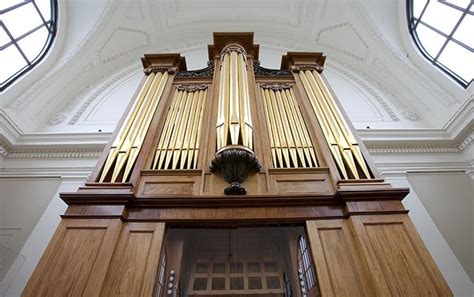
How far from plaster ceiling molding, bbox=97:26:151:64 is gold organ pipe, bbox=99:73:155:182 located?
2963 mm

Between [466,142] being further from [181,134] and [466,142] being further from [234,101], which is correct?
[181,134]

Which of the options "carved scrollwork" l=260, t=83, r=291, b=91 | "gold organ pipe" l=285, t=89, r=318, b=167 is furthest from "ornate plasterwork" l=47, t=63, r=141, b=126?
"gold organ pipe" l=285, t=89, r=318, b=167

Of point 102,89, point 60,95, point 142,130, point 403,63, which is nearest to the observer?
point 142,130

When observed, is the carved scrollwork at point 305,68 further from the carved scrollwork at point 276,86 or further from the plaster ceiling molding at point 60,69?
the plaster ceiling molding at point 60,69

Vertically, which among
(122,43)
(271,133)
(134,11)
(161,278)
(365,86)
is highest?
(134,11)

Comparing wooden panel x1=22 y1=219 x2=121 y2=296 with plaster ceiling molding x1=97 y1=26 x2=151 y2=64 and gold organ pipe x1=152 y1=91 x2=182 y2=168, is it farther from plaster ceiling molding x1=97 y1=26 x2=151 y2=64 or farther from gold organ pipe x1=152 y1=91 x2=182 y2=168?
plaster ceiling molding x1=97 y1=26 x2=151 y2=64

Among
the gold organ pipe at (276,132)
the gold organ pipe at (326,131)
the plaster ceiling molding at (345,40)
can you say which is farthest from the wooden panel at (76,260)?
the plaster ceiling molding at (345,40)

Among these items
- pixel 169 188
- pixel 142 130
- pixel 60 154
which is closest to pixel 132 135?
pixel 142 130

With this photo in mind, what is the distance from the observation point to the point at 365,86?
6.06 metres

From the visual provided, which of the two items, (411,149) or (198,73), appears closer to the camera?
(198,73)

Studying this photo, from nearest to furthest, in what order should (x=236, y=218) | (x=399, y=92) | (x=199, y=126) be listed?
(x=236, y=218)
(x=199, y=126)
(x=399, y=92)

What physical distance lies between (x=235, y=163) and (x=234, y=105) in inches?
36.0

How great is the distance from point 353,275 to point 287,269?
59cm

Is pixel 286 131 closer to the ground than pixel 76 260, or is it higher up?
higher up
